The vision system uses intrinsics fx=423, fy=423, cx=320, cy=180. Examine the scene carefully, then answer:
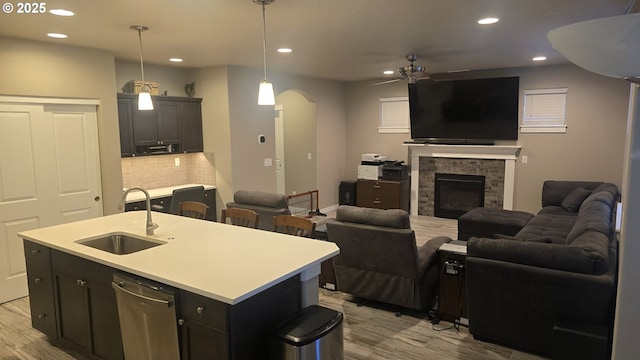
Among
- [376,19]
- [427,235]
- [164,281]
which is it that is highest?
[376,19]

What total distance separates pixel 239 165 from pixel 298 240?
3627mm

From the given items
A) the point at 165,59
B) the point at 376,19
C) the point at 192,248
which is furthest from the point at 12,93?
the point at 376,19

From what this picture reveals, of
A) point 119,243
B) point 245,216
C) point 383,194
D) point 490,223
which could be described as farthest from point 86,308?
point 383,194

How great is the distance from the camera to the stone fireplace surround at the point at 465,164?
7.33 metres

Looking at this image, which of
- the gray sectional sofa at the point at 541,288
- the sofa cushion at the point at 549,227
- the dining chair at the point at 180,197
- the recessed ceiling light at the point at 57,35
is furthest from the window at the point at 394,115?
the recessed ceiling light at the point at 57,35

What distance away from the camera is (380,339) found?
353 centimetres

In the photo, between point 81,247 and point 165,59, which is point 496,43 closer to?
point 165,59

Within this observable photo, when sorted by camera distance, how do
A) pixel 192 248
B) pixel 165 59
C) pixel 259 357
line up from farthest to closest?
pixel 165 59, pixel 192 248, pixel 259 357

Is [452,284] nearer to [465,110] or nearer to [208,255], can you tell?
[208,255]

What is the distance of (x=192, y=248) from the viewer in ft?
9.35

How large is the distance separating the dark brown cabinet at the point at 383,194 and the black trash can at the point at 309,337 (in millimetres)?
5741

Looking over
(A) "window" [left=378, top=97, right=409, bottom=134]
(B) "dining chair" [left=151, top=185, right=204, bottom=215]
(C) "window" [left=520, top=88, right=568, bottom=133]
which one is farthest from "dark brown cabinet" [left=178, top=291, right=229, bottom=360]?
(A) "window" [left=378, top=97, right=409, bottom=134]

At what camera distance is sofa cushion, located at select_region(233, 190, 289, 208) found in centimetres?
486

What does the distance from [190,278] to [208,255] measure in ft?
1.33
